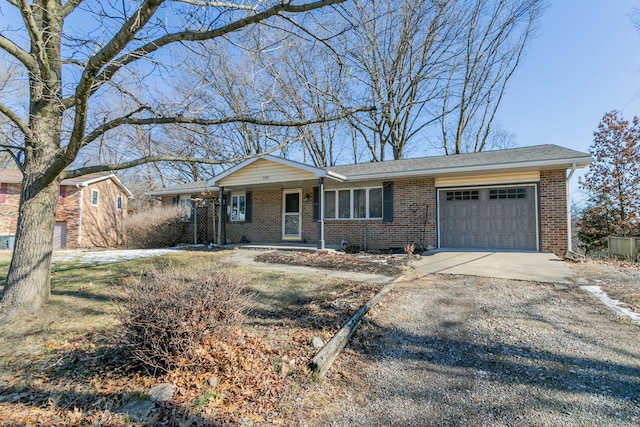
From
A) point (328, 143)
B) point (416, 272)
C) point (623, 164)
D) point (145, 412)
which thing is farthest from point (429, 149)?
point (145, 412)

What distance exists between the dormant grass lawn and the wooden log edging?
0.13m

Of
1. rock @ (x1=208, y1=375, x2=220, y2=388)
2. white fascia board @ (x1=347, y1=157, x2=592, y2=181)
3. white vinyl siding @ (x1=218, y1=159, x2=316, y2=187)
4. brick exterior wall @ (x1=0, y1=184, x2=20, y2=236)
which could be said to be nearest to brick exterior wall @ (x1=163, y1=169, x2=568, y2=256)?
white fascia board @ (x1=347, y1=157, x2=592, y2=181)

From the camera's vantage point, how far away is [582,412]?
2.27 metres

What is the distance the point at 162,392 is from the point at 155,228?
12615 millimetres

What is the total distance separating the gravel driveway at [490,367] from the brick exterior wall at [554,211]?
516cm

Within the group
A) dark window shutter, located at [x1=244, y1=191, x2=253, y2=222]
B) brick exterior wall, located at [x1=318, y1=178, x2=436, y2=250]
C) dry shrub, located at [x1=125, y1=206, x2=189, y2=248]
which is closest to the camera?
brick exterior wall, located at [x1=318, y1=178, x2=436, y2=250]

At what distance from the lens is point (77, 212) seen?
16.3 m

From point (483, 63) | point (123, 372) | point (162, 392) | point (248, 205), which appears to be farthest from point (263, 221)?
point (483, 63)

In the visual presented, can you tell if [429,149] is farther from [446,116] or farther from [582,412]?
[582,412]

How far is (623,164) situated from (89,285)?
19.8 m

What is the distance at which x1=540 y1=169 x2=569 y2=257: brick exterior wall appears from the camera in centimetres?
900

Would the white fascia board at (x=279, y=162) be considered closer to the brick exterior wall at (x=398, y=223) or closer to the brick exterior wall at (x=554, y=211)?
the brick exterior wall at (x=398, y=223)

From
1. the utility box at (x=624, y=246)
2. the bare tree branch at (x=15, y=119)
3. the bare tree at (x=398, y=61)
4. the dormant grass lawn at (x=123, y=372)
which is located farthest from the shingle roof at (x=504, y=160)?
the bare tree branch at (x=15, y=119)

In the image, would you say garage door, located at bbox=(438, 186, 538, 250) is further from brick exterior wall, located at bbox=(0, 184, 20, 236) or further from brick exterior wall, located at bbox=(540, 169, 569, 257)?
brick exterior wall, located at bbox=(0, 184, 20, 236)
